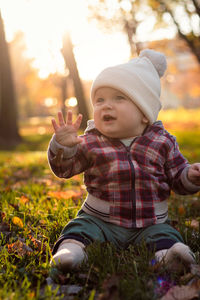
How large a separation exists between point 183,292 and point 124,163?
914mm

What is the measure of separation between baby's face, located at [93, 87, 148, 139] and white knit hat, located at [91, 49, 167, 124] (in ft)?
0.14

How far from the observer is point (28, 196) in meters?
3.47

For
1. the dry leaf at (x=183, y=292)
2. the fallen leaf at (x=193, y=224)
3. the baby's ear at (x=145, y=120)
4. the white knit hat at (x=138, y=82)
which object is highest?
the white knit hat at (x=138, y=82)

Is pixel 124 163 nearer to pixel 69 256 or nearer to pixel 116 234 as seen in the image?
pixel 116 234

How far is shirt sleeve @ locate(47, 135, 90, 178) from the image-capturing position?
2244 millimetres

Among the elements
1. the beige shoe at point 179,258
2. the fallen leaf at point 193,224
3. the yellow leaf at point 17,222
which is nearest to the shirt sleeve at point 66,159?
the yellow leaf at point 17,222

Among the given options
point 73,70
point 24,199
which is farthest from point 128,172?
point 73,70

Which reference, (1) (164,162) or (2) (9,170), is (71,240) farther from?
(2) (9,170)

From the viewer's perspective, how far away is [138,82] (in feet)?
7.86

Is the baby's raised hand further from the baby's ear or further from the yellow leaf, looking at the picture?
the yellow leaf

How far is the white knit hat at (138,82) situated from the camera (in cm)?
233

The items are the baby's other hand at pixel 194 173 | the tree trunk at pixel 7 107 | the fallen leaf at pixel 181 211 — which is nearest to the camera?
the baby's other hand at pixel 194 173

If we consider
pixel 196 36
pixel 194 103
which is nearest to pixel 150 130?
pixel 196 36

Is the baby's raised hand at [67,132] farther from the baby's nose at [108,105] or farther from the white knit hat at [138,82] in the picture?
the white knit hat at [138,82]
